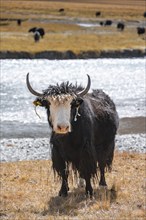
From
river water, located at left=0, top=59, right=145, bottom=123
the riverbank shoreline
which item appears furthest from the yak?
the riverbank shoreline

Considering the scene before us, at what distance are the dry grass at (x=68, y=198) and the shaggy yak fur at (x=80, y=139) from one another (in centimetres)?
38

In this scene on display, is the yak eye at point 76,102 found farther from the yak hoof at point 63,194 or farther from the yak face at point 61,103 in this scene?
the yak hoof at point 63,194

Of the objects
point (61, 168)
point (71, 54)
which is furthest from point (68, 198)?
point (71, 54)

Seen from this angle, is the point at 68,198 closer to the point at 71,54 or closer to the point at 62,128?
the point at 62,128

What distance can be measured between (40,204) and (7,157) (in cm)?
676

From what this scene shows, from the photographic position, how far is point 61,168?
9.09 m

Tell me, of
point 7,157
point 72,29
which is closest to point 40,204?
point 7,157

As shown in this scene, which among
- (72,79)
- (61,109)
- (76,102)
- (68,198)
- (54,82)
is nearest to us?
(61,109)

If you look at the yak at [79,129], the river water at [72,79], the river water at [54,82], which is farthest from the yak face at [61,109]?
the river water at [72,79]

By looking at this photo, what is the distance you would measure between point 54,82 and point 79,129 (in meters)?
19.7

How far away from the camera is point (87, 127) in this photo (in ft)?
29.3

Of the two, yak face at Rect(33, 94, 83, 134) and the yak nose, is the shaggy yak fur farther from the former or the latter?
the yak nose

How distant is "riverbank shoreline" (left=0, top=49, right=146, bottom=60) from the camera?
3891 cm

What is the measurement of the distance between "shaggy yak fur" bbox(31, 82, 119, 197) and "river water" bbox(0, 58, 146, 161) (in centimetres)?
789
